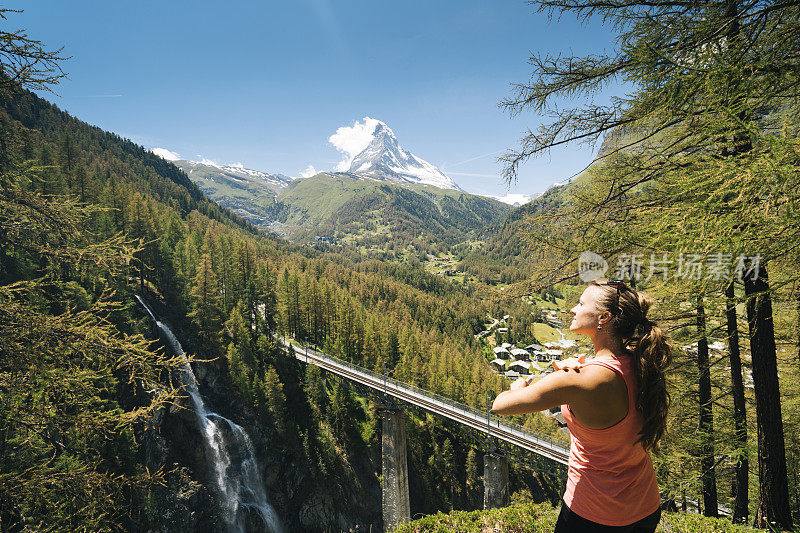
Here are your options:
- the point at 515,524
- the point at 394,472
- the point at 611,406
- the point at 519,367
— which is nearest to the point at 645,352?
the point at 611,406

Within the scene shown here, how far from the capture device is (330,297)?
44875mm

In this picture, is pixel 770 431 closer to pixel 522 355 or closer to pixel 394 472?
pixel 394 472

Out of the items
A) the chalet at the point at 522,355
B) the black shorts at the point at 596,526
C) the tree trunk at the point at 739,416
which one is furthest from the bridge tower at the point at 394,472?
the chalet at the point at 522,355

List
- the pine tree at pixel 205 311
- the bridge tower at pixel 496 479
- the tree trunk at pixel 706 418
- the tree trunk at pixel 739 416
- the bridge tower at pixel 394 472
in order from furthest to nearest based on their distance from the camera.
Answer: the pine tree at pixel 205 311 < the bridge tower at pixel 394 472 < the bridge tower at pixel 496 479 < the tree trunk at pixel 706 418 < the tree trunk at pixel 739 416

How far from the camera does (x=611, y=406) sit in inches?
66.6

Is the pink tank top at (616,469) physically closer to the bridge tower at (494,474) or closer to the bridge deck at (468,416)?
the bridge deck at (468,416)

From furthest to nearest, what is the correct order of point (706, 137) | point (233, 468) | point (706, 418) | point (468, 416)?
point (233, 468) < point (468, 416) < point (706, 418) < point (706, 137)

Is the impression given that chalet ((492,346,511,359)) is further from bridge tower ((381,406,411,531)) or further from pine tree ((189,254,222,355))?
pine tree ((189,254,222,355))

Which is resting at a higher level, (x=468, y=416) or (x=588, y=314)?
(x=588, y=314)

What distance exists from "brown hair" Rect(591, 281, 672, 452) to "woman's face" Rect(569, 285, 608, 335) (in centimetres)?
6

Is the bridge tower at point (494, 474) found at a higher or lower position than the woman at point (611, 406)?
lower

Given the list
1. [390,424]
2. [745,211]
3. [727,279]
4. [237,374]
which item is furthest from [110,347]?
[237,374]

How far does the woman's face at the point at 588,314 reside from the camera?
6.53ft

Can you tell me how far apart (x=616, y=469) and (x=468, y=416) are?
26049 millimetres
